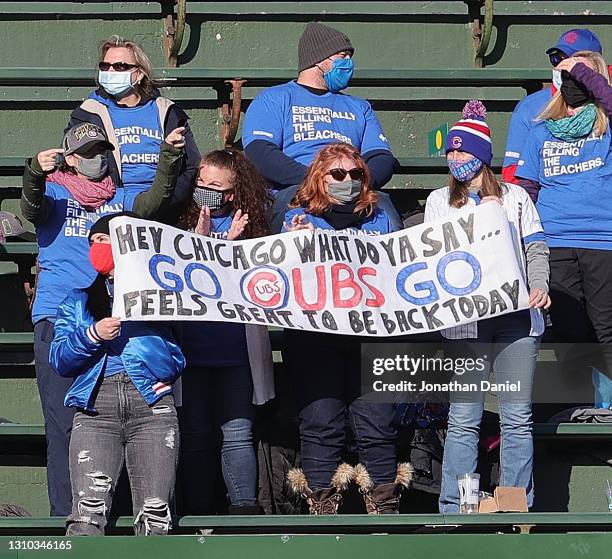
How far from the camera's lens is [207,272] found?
555 cm

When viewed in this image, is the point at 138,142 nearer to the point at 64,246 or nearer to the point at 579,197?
the point at 64,246

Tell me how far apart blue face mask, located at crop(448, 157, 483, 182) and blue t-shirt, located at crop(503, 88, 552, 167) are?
2.52 ft

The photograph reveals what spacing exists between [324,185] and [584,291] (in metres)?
1.39

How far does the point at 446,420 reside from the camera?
611 centimetres

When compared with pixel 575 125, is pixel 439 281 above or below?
below

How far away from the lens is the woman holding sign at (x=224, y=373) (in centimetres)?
560

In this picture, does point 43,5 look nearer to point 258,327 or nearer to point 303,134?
point 303,134

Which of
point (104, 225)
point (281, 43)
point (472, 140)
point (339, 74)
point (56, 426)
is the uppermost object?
point (281, 43)

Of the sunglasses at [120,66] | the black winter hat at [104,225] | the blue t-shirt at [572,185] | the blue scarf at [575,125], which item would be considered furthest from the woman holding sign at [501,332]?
the sunglasses at [120,66]

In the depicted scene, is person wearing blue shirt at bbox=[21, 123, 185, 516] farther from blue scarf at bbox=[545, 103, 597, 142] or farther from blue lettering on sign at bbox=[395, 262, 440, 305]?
blue scarf at bbox=[545, 103, 597, 142]

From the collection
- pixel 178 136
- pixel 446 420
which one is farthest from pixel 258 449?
pixel 178 136

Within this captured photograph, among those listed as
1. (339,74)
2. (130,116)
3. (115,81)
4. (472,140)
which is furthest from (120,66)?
(472,140)

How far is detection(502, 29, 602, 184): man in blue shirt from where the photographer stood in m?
6.54

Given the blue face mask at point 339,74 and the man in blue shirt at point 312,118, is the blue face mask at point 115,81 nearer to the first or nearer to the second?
the man in blue shirt at point 312,118
